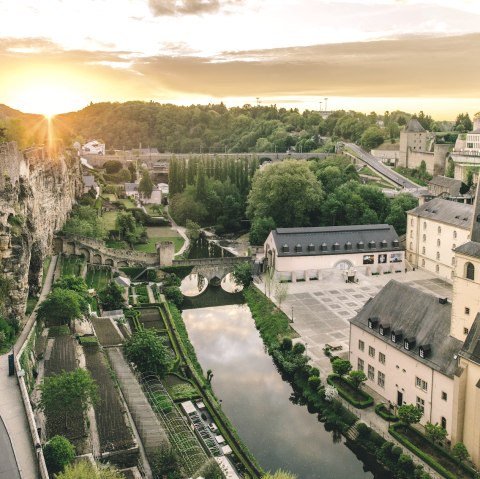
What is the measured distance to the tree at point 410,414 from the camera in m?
26.7

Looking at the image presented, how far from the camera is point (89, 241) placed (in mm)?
54906

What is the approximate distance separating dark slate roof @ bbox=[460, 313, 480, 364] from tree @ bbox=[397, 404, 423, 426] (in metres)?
3.65

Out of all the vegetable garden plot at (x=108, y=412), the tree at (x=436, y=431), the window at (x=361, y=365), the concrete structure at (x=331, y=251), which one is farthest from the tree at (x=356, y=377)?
the concrete structure at (x=331, y=251)

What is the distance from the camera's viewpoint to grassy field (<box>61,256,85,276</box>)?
4729 cm

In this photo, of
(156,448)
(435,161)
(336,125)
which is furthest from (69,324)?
(336,125)

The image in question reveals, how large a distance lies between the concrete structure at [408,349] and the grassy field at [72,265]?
986 inches

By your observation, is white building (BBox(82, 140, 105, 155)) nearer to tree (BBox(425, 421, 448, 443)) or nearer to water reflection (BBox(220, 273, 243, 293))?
water reflection (BBox(220, 273, 243, 293))

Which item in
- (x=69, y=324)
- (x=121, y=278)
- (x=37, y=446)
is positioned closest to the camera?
(x=37, y=446)

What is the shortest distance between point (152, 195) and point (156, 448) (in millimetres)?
69317

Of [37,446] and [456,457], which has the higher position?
[37,446]

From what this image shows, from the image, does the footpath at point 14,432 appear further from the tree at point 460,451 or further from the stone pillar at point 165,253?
the stone pillar at point 165,253

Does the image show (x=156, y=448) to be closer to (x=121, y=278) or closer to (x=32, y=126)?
(x=121, y=278)

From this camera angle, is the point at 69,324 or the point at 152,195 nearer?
the point at 69,324

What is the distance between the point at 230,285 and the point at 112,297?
48.3 ft
